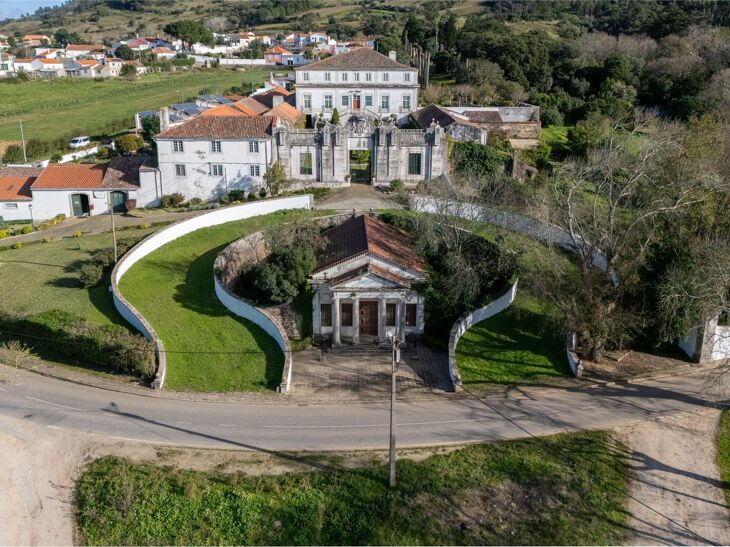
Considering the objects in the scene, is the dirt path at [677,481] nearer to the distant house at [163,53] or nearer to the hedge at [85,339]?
the hedge at [85,339]

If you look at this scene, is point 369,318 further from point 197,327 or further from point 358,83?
point 358,83

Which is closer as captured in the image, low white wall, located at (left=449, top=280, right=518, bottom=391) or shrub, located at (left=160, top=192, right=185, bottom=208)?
low white wall, located at (left=449, top=280, right=518, bottom=391)

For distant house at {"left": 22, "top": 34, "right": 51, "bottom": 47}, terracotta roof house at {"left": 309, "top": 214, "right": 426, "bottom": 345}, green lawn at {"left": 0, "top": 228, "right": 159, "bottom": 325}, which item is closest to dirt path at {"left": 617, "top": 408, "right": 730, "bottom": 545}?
terracotta roof house at {"left": 309, "top": 214, "right": 426, "bottom": 345}

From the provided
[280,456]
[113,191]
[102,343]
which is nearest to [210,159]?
[113,191]

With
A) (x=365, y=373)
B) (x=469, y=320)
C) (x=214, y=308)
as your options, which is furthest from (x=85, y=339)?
(x=469, y=320)

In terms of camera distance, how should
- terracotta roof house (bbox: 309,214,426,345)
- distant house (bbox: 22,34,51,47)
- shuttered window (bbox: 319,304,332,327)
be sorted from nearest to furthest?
terracotta roof house (bbox: 309,214,426,345) → shuttered window (bbox: 319,304,332,327) → distant house (bbox: 22,34,51,47)

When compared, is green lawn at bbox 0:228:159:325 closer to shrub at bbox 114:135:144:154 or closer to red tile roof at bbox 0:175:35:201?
red tile roof at bbox 0:175:35:201

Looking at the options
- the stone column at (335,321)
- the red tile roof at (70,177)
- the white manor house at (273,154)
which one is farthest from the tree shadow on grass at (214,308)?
the red tile roof at (70,177)
